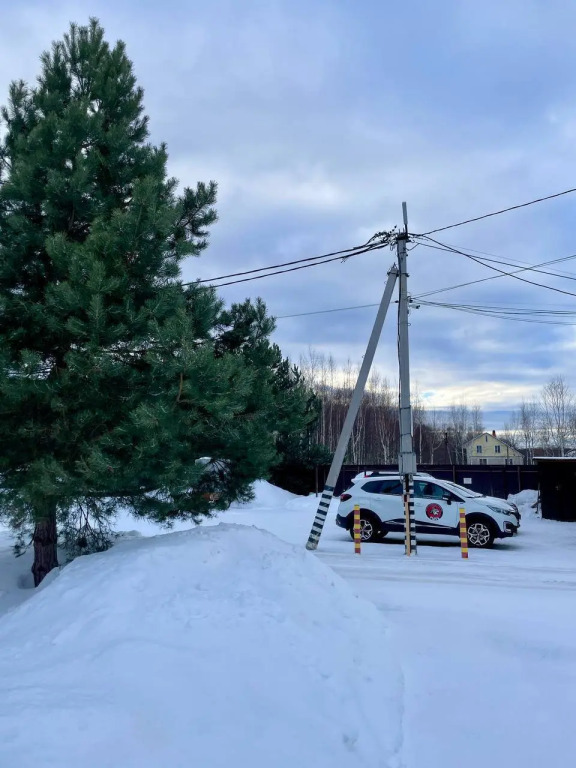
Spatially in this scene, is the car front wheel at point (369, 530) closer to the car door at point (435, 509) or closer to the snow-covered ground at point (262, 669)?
the car door at point (435, 509)

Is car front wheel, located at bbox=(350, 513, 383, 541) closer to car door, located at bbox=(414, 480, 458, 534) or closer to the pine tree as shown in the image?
car door, located at bbox=(414, 480, 458, 534)

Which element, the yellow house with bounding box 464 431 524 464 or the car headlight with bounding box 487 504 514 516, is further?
the yellow house with bounding box 464 431 524 464

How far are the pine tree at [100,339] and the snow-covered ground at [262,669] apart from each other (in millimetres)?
999

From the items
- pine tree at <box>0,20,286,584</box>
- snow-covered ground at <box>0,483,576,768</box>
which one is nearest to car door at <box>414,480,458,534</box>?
snow-covered ground at <box>0,483,576,768</box>

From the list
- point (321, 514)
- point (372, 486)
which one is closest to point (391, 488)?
point (372, 486)

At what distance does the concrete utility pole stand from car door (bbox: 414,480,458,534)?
2.77 feet

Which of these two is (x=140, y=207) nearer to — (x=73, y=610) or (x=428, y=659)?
(x=73, y=610)

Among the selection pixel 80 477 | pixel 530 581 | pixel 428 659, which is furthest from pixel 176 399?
pixel 530 581

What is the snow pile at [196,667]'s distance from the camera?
134 inches

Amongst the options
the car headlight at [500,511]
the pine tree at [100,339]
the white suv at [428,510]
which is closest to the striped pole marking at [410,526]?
the white suv at [428,510]

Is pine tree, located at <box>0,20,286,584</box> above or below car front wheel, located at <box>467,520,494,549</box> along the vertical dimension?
above

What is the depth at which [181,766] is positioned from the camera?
3273 millimetres

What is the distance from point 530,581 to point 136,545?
6.46m

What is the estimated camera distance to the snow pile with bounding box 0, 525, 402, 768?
3.41 m
